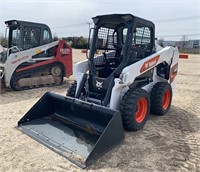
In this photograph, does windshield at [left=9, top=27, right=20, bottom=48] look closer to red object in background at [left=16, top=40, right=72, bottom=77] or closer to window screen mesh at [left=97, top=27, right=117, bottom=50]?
red object in background at [left=16, top=40, right=72, bottom=77]

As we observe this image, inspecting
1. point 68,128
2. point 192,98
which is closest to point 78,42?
point 192,98

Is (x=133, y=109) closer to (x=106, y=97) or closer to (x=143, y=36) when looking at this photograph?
(x=106, y=97)

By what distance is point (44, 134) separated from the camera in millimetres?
3607

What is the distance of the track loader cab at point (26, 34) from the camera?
728cm

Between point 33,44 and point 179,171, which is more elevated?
point 33,44

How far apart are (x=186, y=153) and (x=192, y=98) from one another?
11.5 ft

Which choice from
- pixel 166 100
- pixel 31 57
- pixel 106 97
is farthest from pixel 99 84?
pixel 31 57

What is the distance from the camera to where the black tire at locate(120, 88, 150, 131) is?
144 inches

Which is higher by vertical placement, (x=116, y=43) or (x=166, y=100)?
(x=116, y=43)

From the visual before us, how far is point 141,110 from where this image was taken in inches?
164

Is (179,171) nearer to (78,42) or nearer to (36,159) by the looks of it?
(36,159)

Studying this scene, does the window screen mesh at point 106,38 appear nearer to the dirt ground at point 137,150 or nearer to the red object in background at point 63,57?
the dirt ground at point 137,150

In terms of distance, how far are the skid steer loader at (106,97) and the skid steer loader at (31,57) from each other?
10.5 feet

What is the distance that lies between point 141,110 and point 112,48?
1.44 metres
